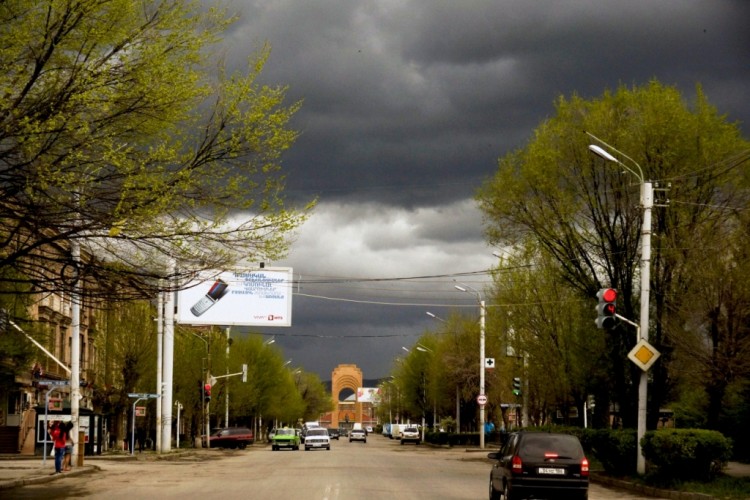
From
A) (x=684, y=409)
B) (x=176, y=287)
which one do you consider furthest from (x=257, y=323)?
(x=176, y=287)

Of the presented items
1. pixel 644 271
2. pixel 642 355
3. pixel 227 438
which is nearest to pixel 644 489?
pixel 642 355

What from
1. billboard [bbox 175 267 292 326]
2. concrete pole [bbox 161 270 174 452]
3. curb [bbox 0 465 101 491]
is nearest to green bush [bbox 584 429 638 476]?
curb [bbox 0 465 101 491]

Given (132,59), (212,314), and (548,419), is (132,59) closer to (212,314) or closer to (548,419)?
(212,314)

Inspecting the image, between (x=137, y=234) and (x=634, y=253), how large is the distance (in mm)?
19725

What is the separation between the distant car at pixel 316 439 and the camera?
69250 mm

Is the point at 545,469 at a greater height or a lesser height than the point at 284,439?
greater

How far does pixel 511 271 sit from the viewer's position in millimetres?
46844

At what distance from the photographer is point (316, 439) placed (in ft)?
229

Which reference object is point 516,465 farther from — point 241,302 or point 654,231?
point 241,302

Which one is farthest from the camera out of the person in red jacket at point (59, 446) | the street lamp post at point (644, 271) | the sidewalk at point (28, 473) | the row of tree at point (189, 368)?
the row of tree at point (189, 368)

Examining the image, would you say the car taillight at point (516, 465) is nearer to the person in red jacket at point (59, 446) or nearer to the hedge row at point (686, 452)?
the hedge row at point (686, 452)

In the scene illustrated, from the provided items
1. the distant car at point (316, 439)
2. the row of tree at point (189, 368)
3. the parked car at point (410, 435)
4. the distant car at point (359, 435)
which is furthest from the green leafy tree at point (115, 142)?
the distant car at point (359, 435)

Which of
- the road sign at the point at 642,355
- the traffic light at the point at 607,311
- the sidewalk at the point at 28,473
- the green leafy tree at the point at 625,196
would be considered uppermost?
the green leafy tree at the point at 625,196

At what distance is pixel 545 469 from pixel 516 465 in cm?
56
